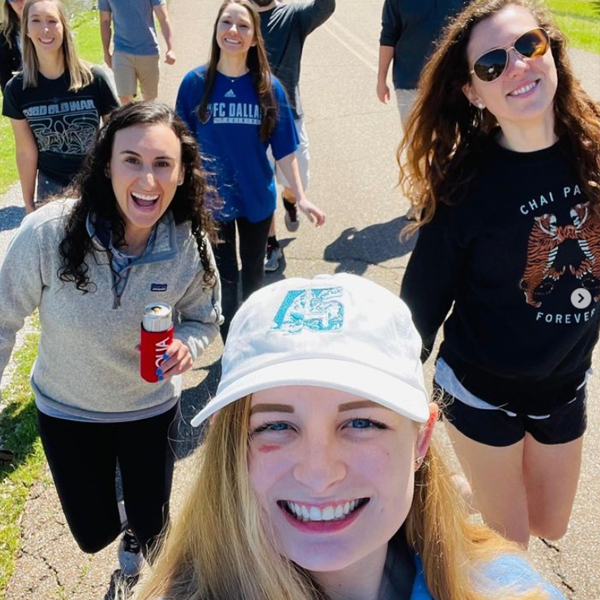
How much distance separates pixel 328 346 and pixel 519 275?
4.42 feet

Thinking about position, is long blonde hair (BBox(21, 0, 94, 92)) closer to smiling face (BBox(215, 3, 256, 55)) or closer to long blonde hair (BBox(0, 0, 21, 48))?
smiling face (BBox(215, 3, 256, 55))

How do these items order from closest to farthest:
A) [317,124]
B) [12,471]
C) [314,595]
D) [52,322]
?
[314,595], [52,322], [12,471], [317,124]

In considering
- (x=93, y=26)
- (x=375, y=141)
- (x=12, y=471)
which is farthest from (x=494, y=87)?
(x=93, y=26)

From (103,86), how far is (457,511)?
12.9 feet

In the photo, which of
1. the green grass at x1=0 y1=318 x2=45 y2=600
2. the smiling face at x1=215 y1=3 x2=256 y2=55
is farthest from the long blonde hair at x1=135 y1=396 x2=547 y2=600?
the smiling face at x1=215 y1=3 x2=256 y2=55

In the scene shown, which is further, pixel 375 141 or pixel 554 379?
pixel 375 141

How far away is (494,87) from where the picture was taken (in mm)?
2670

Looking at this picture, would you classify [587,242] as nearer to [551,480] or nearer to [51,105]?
[551,480]

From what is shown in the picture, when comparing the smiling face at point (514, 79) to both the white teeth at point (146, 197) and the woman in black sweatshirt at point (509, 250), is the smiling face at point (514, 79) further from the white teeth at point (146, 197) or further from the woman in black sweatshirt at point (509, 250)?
the white teeth at point (146, 197)

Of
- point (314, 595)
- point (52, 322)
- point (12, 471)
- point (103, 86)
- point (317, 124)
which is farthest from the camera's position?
point (317, 124)

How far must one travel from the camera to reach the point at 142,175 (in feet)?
9.63

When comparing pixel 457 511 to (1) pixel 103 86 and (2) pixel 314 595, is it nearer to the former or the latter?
(2) pixel 314 595

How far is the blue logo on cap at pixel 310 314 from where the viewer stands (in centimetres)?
151

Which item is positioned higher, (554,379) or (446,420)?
(554,379)
